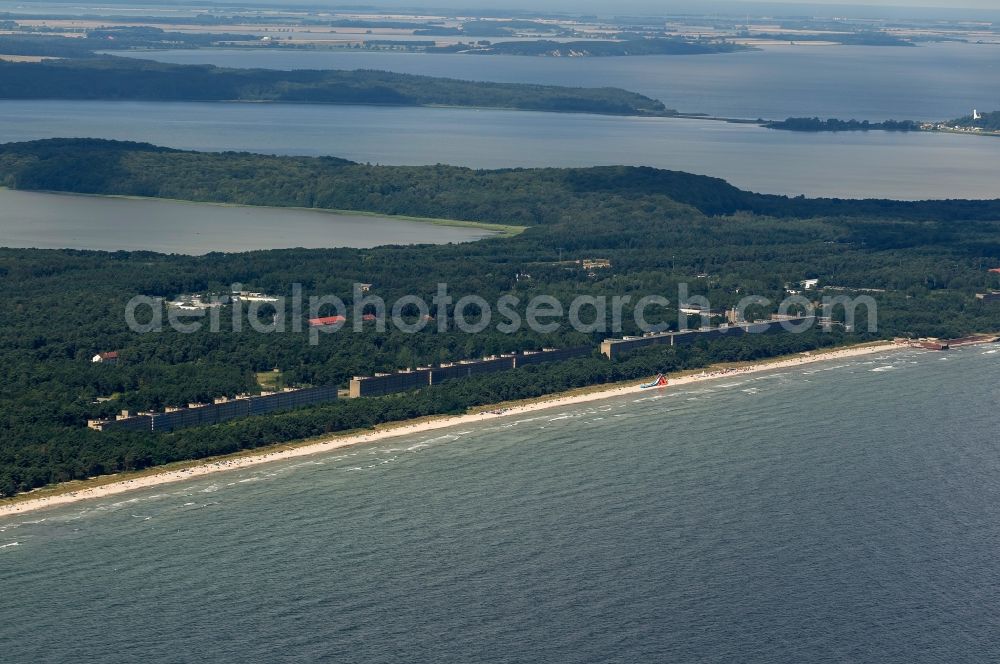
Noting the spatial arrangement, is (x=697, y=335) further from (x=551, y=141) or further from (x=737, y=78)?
(x=737, y=78)

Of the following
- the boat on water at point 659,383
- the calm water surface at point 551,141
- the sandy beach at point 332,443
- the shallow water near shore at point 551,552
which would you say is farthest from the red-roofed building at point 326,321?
the calm water surface at point 551,141

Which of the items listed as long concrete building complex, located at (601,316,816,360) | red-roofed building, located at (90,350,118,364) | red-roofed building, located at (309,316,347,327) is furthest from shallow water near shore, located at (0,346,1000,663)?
red-roofed building, located at (309,316,347,327)

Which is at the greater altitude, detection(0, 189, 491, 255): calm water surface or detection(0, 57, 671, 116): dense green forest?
detection(0, 57, 671, 116): dense green forest

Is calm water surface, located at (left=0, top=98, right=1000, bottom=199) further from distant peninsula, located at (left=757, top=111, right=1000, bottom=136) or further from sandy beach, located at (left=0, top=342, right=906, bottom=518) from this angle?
sandy beach, located at (left=0, top=342, right=906, bottom=518)

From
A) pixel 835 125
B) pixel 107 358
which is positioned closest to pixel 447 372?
pixel 107 358

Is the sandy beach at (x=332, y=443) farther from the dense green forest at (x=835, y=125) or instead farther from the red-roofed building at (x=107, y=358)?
the dense green forest at (x=835, y=125)
